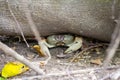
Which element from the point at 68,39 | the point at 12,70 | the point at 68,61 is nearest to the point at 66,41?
the point at 68,39

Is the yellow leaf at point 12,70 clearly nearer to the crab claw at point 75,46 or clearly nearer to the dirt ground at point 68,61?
the dirt ground at point 68,61

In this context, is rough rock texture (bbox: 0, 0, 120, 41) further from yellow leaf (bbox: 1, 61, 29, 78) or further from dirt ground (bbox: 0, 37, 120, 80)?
yellow leaf (bbox: 1, 61, 29, 78)

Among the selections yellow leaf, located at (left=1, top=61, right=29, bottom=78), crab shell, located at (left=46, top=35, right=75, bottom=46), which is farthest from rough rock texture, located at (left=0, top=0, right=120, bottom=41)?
yellow leaf, located at (left=1, top=61, right=29, bottom=78)

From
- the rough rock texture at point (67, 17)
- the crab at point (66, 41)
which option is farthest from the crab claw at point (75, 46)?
the rough rock texture at point (67, 17)

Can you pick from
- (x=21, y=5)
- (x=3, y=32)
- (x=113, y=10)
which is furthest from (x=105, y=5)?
(x=3, y=32)

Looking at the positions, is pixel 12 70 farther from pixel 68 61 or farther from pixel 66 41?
pixel 66 41

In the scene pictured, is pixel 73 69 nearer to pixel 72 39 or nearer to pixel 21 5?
pixel 72 39
